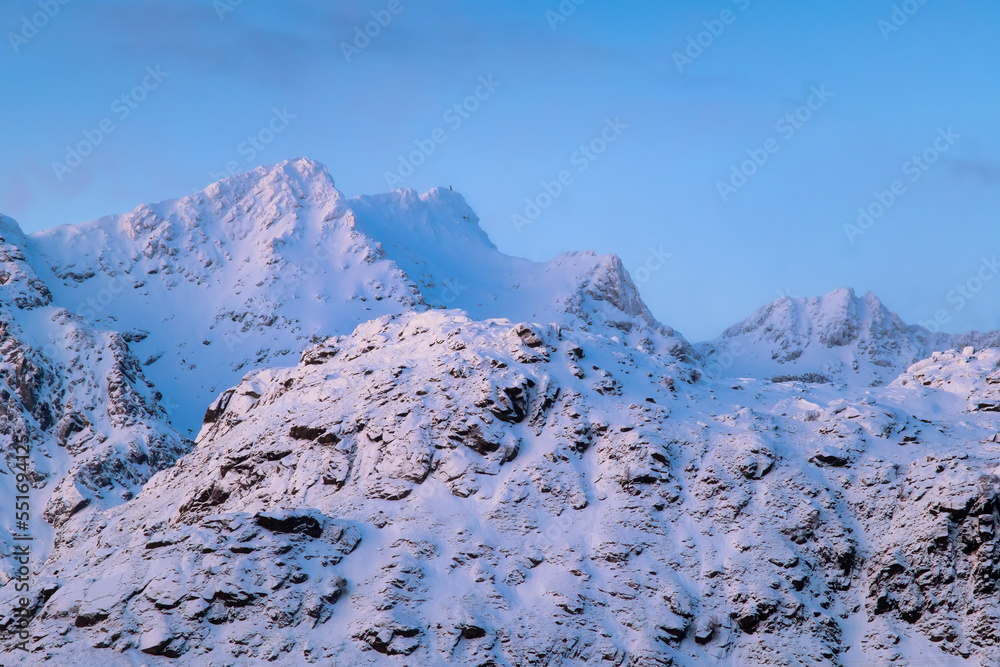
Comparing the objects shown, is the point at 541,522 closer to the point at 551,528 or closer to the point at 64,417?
the point at 551,528

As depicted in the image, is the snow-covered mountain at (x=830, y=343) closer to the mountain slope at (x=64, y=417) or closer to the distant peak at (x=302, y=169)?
the distant peak at (x=302, y=169)

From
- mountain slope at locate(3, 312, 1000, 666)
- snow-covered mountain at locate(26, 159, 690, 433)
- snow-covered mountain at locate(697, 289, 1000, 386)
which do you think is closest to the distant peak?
snow-covered mountain at locate(26, 159, 690, 433)

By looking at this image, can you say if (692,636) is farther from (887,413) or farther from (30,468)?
(30,468)

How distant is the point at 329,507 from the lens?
1645 inches

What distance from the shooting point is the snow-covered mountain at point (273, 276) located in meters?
121

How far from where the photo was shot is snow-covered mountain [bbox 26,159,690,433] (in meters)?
121

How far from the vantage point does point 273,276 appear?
133 m

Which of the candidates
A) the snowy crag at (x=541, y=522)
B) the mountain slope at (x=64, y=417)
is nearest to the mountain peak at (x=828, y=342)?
the mountain slope at (x=64, y=417)

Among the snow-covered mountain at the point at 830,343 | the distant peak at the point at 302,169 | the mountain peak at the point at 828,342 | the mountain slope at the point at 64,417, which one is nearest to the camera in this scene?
the mountain slope at the point at 64,417

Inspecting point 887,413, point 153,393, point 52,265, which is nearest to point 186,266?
point 52,265

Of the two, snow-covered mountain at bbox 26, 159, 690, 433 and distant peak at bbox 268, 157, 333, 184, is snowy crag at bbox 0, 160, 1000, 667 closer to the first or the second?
snow-covered mountain at bbox 26, 159, 690, 433

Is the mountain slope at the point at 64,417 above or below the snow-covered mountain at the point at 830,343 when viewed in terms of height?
below

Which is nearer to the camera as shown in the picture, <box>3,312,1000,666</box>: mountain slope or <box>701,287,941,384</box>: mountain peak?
<box>3,312,1000,666</box>: mountain slope

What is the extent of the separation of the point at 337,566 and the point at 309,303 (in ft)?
304
